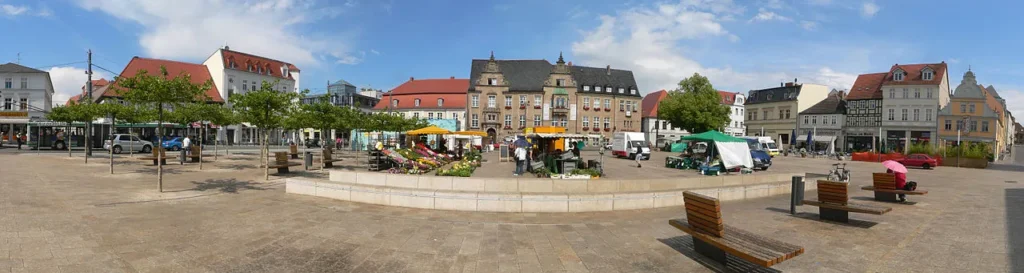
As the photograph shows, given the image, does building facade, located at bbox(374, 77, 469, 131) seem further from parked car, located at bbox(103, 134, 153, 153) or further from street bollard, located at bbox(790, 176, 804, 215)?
street bollard, located at bbox(790, 176, 804, 215)

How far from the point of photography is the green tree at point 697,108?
5488 centimetres

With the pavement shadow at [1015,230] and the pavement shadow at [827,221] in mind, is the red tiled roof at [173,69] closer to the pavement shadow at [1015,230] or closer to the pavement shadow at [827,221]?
the pavement shadow at [827,221]

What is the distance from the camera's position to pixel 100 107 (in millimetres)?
21672

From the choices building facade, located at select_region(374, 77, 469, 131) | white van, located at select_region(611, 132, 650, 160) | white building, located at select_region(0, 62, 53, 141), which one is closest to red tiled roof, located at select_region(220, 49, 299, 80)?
building facade, located at select_region(374, 77, 469, 131)

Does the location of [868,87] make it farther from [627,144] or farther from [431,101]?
[431,101]

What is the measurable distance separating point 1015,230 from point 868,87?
197 feet

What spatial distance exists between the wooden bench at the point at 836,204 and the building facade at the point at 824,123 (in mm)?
55869

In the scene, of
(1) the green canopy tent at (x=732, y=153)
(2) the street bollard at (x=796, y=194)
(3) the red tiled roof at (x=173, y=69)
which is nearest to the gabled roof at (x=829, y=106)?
(1) the green canopy tent at (x=732, y=153)

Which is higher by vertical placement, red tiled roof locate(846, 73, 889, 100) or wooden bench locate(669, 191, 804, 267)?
red tiled roof locate(846, 73, 889, 100)

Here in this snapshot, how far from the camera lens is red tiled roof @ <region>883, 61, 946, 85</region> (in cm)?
4961

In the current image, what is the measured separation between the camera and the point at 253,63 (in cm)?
6588

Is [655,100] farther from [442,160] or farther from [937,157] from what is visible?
[442,160]

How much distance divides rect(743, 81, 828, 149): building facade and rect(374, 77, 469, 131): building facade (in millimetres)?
42207

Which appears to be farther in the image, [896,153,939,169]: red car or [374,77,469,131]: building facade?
[374,77,469,131]: building facade
